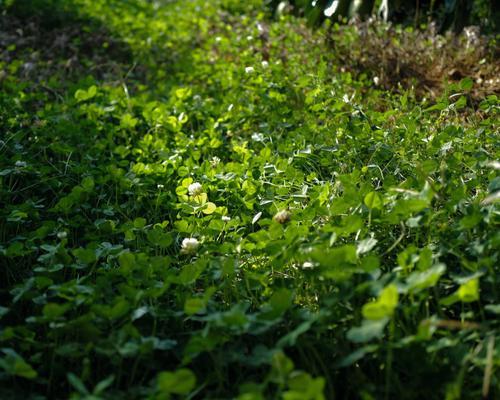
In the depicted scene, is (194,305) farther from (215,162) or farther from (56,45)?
(56,45)

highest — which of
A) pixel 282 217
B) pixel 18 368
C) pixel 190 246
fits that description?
pixel 282 217

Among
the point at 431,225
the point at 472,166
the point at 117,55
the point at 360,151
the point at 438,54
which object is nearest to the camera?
the point at 431,225

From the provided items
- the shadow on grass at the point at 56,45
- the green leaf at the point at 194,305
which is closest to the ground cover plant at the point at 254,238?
the green leaf at the point at 194,305

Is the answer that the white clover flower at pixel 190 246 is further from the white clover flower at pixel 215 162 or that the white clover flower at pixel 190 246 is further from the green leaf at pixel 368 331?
the white clover flower at pixel 215 162

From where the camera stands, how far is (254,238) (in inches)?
75.8

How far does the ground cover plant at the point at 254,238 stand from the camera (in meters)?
1.50

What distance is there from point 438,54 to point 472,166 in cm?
207

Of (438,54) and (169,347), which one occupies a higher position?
(438,54)

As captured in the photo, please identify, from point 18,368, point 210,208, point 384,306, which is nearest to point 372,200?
point 384,306

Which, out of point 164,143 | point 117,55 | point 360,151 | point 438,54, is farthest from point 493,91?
point 117,55

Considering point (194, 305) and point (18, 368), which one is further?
point (194, 305)

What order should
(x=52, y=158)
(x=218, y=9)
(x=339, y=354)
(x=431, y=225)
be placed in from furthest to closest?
(x=218, y=9)
(x=52, y=158)
(x=431, y=225)
(x=339, y=354)

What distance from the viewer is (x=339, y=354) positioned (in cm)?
156

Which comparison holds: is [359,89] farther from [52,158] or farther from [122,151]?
[52,158]
